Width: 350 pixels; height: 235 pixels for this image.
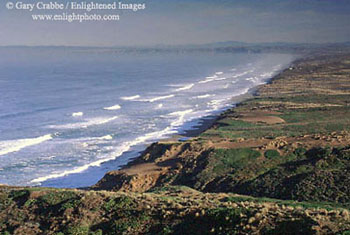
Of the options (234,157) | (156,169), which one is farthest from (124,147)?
(234,157)

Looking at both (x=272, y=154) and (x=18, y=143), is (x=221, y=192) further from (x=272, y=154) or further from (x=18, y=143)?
(x=18, y=143)

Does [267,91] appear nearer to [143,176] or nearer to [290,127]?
[290,127]

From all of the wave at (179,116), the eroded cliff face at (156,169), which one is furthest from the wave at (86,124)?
the eroded cliff face at (156,169)

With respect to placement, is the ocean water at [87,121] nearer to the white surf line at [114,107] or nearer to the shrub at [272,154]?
the white surf line at [114,107]

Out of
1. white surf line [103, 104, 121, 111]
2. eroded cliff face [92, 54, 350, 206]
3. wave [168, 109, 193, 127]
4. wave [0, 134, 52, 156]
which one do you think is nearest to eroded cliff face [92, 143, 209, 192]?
eroded cliff face [92, 54, 350, 206]

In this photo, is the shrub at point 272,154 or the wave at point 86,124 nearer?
the shrub at point 272,154

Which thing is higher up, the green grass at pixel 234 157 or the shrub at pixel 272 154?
the shrub at pixel 272 154

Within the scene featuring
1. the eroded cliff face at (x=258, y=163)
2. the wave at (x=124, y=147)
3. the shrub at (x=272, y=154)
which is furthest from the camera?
the wave at (x=124, y=147)

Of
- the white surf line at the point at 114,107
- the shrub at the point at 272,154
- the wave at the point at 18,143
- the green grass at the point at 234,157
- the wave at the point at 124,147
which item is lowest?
the wave at the point at 124,147
